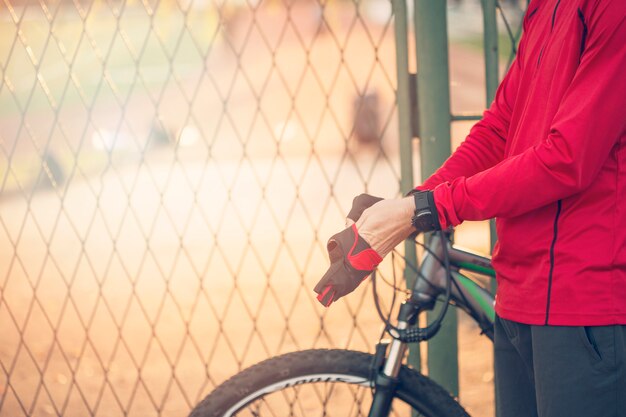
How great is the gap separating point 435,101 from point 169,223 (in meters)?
6.53

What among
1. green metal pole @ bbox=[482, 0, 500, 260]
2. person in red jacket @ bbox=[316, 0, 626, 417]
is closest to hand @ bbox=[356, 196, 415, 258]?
person in red jacket @ bbox=[316, 0, 626, 417]

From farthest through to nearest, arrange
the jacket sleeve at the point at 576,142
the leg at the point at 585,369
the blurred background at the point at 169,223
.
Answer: the blurred background at the point at 169,223 < the leg at the point at 585,369 < the jacket sleeve at the point at 576,142

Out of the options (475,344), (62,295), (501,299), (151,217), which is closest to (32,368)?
(62,295)

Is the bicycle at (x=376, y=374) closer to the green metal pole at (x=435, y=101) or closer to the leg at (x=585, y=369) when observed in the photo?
the leg at (x=585, y=369)

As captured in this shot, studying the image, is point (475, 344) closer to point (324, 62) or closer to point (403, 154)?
point (403, 154)

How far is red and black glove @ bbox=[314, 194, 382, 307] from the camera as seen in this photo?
61.1 inches

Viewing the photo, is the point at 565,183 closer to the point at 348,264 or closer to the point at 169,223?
the point at 348,264

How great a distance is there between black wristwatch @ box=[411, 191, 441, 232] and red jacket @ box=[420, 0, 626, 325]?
1 centimetres

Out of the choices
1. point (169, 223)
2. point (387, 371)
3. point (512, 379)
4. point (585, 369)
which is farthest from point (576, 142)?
point (169, 223)

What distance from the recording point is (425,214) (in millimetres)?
1531

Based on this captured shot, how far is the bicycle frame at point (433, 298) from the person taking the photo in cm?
184

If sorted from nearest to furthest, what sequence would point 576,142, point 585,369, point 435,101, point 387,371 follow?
1. point 576,142
2. point 585,369
3. point 387,371
4. point 435,101

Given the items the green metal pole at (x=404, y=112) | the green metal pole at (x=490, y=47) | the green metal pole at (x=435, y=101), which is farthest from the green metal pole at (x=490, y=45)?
the green metal pole at (x=404, y=112)

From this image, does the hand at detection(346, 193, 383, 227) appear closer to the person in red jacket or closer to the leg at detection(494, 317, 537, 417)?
the person in red jacket
